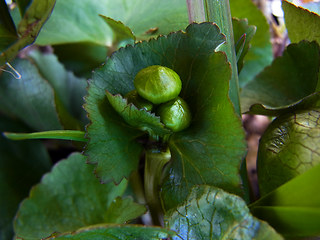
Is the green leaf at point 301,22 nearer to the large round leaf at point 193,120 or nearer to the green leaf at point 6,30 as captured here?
the large round leaf at point 193,120

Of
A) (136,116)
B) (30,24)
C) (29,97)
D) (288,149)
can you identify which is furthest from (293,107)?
(29,97)

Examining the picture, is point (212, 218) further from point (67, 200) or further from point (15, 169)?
point (15, 169)

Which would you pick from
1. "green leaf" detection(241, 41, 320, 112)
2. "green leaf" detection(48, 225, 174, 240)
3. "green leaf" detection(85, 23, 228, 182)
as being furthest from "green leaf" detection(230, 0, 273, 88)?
"green leaf" detection(48, 225, 174, 240)

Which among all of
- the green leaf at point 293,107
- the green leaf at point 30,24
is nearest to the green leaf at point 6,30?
the green leaf at point 30,24

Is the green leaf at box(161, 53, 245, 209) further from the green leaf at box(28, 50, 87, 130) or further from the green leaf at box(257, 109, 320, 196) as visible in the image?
the green leaf at box(28, 50, 87, 130)

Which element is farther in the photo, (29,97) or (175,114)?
(29,97)

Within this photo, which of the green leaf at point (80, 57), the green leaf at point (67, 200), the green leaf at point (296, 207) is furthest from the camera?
the green leaf at point (80, 57)
